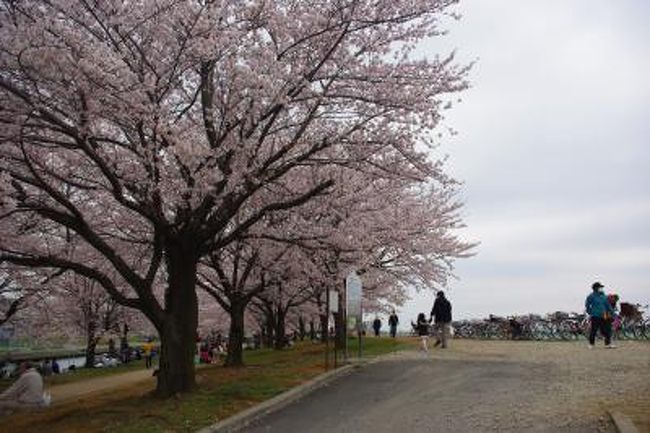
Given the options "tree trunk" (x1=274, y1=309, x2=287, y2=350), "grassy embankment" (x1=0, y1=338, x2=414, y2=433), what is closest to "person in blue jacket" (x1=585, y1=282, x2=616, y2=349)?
"grassy embankment" (x1=0, y1=338, x2=414, y2=433)

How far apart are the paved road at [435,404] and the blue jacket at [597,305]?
12.7 feet

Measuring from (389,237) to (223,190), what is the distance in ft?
29.6

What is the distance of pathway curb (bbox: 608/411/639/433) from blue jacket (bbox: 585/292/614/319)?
10509mm

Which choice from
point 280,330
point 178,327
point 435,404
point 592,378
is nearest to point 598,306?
point 592,378

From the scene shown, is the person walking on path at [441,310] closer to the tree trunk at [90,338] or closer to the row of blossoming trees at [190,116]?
the row of blossoming trees at [190,116]

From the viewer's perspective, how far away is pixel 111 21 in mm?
12445

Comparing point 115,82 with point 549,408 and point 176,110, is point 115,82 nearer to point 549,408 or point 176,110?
point 176,110

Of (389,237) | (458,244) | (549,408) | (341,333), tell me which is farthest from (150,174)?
(458,244)

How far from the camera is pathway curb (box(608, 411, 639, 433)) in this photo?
845 centimetres

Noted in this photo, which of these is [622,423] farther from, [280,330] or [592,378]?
[280,330]

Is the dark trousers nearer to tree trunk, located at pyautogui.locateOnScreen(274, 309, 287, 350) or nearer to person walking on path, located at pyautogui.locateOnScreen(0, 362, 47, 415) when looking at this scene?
person walking on path, located at pyautogui.locateOnScreen(0, 362, 47, 415)

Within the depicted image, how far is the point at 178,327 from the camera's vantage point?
573 inches

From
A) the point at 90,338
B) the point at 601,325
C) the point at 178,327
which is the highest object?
the point at 90,338

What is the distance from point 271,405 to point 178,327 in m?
2.89
